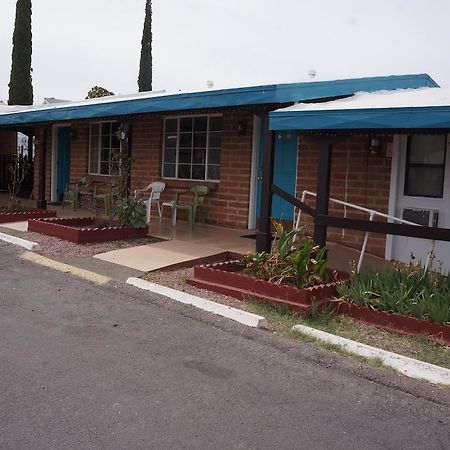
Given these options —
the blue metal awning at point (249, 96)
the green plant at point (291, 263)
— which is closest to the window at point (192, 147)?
the blue metal awning at point (249, 96)

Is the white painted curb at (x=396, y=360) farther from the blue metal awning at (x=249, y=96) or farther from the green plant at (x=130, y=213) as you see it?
the green plant at (x=130, y=213)

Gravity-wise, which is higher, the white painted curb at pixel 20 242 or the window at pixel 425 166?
the window at pixel 425 166

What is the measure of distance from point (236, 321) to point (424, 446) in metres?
2.56

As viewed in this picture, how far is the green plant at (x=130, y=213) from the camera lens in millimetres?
9844

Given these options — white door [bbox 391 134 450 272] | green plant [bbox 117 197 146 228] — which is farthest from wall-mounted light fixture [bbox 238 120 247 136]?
white door [bbox 391 134 450 272]

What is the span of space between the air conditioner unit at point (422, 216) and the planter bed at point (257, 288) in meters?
1.86

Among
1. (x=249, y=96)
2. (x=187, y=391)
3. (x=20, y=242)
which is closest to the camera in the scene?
(x=187, y=391)

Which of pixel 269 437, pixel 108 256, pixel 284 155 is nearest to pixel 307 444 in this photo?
pixel 269 437

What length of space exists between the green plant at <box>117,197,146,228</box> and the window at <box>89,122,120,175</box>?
455 centimetres

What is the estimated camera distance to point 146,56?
33.1 meters

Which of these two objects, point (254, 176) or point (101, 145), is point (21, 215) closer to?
point (101, 145)

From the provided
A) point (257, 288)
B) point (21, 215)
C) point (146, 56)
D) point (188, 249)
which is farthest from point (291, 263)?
point (146, 56)

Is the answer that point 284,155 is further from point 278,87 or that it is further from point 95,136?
point 95,136

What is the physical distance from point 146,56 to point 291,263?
2901 cm
